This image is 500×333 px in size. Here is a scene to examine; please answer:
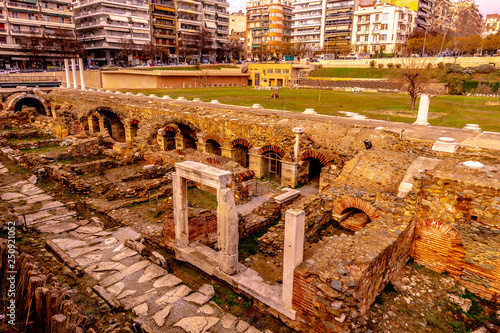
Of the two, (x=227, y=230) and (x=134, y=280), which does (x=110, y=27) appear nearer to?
(x=134, y=280)

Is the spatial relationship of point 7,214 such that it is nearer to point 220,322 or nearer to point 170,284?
point 170,284

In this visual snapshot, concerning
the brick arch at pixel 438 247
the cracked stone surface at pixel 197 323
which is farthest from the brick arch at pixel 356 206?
the cracked stone surface at pixel 197 323

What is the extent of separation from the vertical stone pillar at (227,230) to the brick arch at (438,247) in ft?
14.7

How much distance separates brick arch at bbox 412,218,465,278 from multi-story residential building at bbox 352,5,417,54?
6414 cm

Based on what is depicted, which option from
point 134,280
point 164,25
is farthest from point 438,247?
point 164,25

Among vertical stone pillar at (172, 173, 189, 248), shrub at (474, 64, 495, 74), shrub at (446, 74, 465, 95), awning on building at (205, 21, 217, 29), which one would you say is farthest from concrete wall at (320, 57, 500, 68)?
vertical stone pillar at (172, 173, 189, 248)

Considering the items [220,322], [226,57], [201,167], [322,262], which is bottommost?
[220,322]

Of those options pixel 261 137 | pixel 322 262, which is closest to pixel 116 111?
pixel 261 137

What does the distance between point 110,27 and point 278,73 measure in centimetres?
3021

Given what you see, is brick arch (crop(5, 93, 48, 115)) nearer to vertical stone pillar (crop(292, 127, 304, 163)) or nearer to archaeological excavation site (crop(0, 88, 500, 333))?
archaeological excavation site (crop(0, 88, 500, 333))

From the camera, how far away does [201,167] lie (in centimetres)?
693

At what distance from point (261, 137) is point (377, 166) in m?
7.07

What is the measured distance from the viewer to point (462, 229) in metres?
7.28

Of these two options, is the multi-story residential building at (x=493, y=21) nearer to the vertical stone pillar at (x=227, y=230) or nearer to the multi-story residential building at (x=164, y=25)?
the multi-story residential building at (x=164, y=25)
